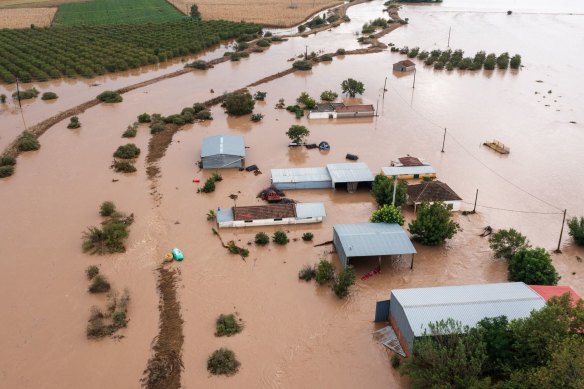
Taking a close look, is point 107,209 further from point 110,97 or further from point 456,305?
point 110,97

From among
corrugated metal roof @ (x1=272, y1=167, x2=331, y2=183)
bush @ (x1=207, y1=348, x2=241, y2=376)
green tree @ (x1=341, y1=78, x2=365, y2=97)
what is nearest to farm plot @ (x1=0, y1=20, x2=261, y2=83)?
green tree @ (x1=341, y1=78, x2=365, y2=97)

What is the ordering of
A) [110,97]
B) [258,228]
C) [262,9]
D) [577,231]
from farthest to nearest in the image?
[262,9] → [110,97] → [258,228] → [577,231]

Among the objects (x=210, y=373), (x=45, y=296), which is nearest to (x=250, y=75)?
(x=45, y=296)

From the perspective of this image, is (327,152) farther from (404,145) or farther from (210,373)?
(210,373)

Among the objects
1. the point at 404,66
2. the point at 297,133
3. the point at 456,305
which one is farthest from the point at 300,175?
the point at 404,66

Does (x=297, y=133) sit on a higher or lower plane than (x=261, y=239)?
higher

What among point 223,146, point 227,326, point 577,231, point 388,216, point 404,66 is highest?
point 404,66

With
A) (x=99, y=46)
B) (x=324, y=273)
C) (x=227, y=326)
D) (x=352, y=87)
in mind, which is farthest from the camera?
(x=99, y=46)

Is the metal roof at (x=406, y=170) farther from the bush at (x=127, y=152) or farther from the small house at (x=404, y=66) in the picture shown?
the small house at (x=404, y=66)

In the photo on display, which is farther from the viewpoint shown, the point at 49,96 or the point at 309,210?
the point at 49,96
